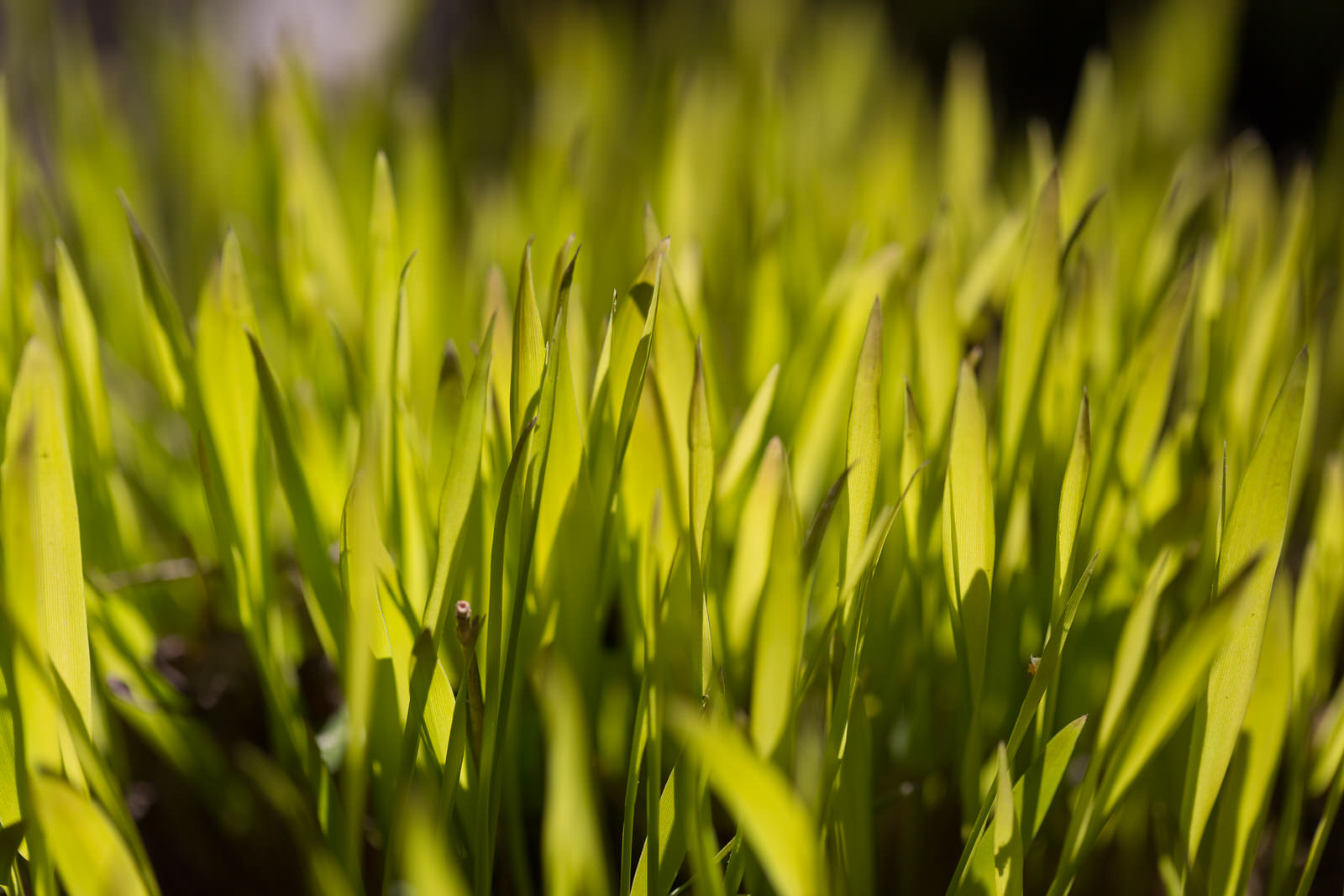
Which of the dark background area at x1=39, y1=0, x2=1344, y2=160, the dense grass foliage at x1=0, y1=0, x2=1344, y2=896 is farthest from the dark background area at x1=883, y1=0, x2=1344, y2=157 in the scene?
the dense grass foliage at x1=0, y1=0, x2=1344, y2=896

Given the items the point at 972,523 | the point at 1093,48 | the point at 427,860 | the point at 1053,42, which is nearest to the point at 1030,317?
the point at 972,523

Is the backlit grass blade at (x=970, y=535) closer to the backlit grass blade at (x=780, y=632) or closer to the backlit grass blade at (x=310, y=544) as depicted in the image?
the backlit grass blade at (x=780, y=632)

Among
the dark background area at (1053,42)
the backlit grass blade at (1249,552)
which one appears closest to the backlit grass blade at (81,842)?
the backlit grass blade at (1249,552)

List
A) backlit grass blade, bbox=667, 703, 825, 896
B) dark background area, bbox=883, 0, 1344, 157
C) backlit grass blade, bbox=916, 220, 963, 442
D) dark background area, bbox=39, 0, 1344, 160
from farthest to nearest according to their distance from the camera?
1. dark background area, bbox=883, 0, 1344, 157
2. dark background area, bbox=39, 0, 1344, 160
3. backlit grass blade, bbox=916, 220, 963, 442
4. backlit grass blade, bbox=667, 703, 825, 896

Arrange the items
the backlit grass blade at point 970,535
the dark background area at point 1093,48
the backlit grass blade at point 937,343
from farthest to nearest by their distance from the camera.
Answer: the dark background area at point 1093,48 → the backlit grass blade at point 937,343 → the backlit grass blade at point 970,535

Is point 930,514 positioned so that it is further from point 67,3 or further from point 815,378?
point 67,3

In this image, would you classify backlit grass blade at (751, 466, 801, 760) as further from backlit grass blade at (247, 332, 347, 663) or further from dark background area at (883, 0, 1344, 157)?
dark background area at (883, 0, 1344, 157)
